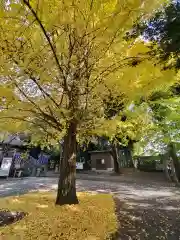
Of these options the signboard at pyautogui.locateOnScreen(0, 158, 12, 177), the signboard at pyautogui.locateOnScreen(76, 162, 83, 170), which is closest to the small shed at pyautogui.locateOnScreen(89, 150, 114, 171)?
the signboard at pyautogui.locateOnScreen(76, 162, 83, 170)

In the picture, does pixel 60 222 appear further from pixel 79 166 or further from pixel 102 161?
pixel 102 161

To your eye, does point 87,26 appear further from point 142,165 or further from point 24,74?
point 142,165

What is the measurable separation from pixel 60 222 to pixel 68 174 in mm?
1352

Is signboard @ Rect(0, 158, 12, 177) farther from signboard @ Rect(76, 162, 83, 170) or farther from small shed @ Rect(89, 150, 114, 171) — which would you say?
small shed @ Rect(89, 150, 114, 171)

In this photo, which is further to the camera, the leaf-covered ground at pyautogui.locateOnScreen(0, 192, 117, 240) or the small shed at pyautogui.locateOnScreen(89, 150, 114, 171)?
the small shed at pyautogui.locateOnScreen(89, 150, 114, 171)

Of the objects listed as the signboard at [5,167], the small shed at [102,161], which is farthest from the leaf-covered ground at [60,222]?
the small shed at [102,161]

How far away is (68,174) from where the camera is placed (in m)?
5.01

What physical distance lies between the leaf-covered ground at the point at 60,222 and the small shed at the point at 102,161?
16.8 m

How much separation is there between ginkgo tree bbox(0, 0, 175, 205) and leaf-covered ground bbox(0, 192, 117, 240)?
511 mm

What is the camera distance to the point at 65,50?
3.52 m

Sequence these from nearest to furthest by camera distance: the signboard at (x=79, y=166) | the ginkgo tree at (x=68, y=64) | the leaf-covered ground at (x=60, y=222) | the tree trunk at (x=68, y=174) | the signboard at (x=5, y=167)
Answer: the ginkgo tree at (x=68, y=64) → the leaf-covered ground at (x=60, y=222) → the tree trunk at (x=68, y=174) → the signboard at (x=5, y=167) → the signboard at (x=79, y=166)

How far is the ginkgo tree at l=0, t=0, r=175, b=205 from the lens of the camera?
2.84 metres

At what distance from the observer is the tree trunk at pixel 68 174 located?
16.1ft

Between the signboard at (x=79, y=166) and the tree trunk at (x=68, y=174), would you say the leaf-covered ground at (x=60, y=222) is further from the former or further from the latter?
the signboard at (x=79, y=166)
